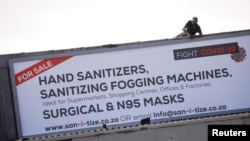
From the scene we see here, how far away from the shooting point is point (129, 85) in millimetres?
12070

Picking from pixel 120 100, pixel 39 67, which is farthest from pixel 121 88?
pixel 39 67

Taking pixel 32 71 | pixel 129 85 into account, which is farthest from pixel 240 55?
pixel 32 71

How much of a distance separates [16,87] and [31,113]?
767 millimetres

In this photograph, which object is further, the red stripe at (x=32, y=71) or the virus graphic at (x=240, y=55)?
the virus graphic at (x=240, y=55)

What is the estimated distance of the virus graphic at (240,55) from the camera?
12438 millimetres

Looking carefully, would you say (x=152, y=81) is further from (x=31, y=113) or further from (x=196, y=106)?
(x=31, y=113)

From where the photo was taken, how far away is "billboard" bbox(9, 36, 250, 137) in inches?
466

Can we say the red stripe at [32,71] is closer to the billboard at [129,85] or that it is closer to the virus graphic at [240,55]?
the billboard at [129,85]

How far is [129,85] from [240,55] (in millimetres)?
3127

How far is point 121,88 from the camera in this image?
39.5 ft

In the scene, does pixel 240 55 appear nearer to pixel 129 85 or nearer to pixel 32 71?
pixel 129 85

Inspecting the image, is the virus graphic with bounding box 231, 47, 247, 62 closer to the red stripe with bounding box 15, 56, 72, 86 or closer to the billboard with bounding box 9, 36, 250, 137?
the billboard with bounding box 9, 36, 250, 137

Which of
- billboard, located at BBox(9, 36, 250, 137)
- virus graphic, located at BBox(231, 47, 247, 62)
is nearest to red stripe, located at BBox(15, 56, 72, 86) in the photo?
billboard, located at BBox(9, 36, 250, 137)

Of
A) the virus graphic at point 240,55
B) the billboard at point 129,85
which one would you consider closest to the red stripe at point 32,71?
the billboard at point 129,85
